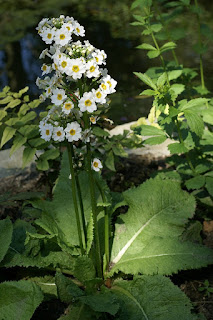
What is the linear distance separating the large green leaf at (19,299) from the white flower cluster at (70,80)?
0.80 m

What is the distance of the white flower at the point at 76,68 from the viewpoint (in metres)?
1.73

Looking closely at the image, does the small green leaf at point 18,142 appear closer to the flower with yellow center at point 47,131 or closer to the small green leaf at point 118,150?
the small green leaf at point 118,150

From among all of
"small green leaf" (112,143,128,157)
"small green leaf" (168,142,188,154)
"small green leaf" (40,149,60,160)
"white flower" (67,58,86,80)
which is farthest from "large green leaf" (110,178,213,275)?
"white flower" (67,58,86,80)

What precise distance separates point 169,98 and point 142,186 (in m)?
0.59

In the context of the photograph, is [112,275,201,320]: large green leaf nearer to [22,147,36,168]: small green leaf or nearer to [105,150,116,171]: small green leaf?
[105,150,116,171]: small green leaf

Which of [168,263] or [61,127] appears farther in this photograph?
[168,263]

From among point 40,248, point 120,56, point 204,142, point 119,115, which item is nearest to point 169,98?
point 204,142

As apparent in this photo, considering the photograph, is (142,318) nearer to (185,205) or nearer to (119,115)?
(185,205)

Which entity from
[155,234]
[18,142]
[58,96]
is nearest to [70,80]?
[58,96]

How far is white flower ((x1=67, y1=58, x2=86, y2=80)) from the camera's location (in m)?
1.73

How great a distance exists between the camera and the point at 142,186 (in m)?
2.63

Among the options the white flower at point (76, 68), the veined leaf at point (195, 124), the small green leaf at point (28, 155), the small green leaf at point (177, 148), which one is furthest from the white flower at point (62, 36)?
the small green leaf at point (28, 155)

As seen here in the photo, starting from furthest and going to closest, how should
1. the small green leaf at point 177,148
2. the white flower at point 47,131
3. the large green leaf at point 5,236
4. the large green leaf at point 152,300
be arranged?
the small green leaf at point 177,148 < the large green leaf at point 5,236 < the large green leaf at point 152,300 < the white flower at point 47,131

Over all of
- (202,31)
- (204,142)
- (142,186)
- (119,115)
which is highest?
(202,31)
